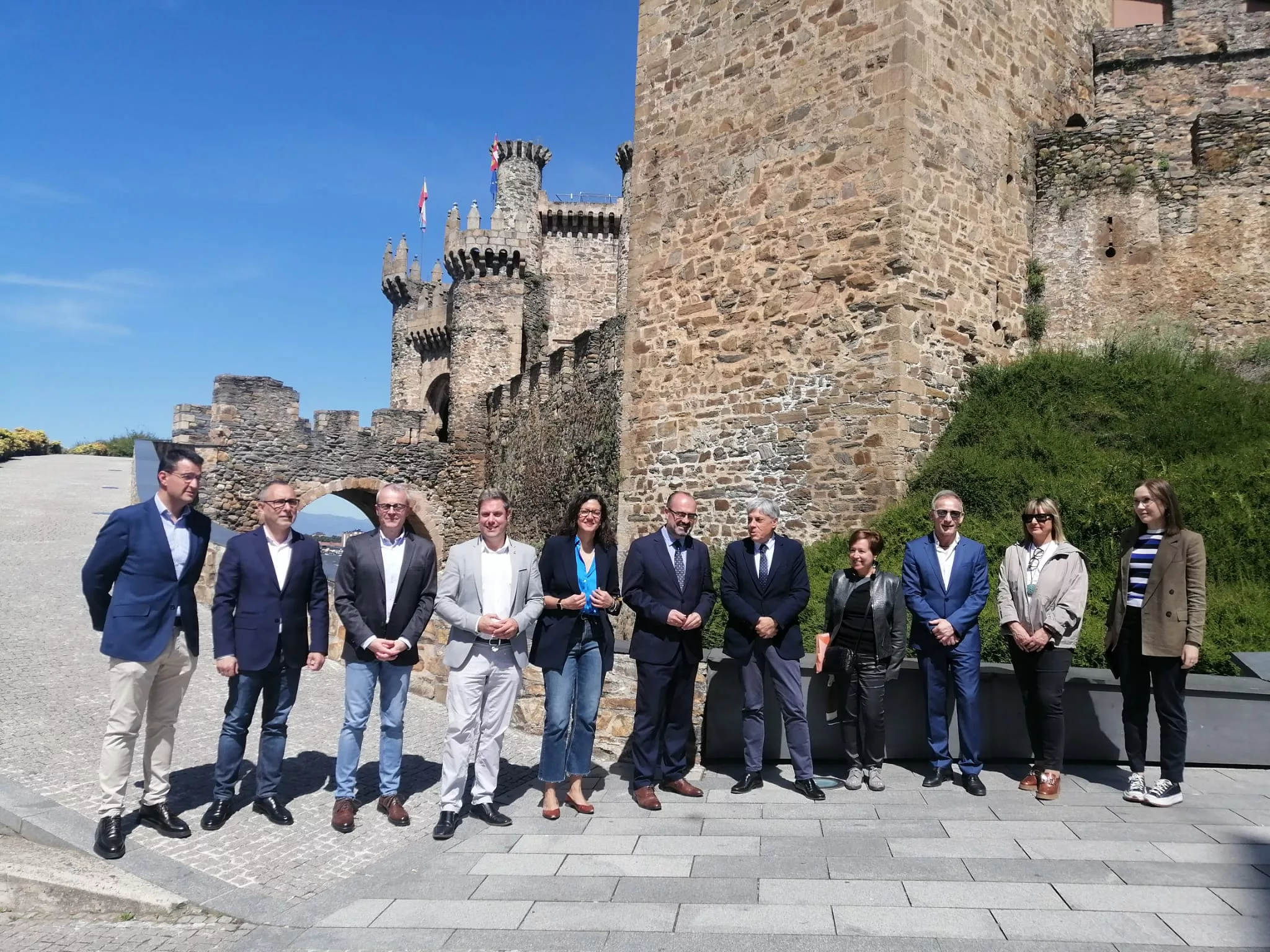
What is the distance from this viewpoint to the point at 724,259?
9867 mm

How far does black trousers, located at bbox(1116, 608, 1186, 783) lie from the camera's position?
4.56 meters

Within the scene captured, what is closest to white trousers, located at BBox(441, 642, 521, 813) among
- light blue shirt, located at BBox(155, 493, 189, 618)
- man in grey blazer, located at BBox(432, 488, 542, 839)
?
man in grey blazer, located at BBox(432, 488, 542, 839)

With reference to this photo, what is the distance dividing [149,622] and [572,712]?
2115 mm

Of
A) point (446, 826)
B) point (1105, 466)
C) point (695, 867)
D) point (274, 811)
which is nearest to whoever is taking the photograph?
point (695, 867)

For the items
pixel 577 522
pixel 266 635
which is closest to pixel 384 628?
pixel 266 635

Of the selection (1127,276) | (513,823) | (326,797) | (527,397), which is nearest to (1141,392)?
(1127,276)

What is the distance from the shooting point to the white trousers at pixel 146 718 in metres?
4.11

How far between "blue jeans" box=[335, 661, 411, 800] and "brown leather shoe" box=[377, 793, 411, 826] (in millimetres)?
34

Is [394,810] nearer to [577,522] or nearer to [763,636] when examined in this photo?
[577,522]

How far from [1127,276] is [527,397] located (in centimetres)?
1291

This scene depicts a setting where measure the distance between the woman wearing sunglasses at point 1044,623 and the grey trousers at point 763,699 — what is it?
3.89ft

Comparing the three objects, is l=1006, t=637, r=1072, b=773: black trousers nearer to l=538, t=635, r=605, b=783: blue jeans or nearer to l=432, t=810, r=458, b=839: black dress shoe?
l=538, t=635, r=605, b=783: blue jeans

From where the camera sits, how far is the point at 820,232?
893cm

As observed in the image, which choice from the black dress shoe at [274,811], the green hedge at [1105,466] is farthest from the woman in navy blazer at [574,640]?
the green hedge at [1105,466]
